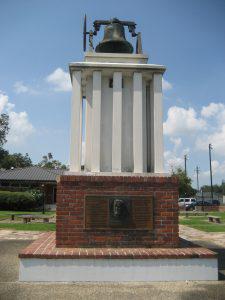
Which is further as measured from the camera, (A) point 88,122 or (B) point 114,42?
(B) point 114,42

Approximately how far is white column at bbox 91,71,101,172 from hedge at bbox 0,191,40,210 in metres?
26.4

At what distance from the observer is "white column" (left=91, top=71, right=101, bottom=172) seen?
21.7ft

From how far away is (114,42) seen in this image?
24.4ft

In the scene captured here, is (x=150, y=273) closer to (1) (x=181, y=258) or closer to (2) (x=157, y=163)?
(1) (x=181, y=258)

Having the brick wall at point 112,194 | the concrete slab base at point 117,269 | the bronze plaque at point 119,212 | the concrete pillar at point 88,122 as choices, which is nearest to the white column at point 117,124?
the brick wall at point 112,194

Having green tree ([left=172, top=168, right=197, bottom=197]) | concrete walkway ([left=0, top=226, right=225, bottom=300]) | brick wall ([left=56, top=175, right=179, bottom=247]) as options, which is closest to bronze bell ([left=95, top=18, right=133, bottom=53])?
brick wall ([left=56, top=175, right=179, bottom=247])

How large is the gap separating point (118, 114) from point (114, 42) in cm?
170

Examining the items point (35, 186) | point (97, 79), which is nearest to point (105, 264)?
point (97, 79)

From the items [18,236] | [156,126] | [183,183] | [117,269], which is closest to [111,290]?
[117,269]

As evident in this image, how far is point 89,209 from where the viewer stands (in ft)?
20.5

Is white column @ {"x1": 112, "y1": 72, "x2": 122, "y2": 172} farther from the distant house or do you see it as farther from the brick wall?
the distant house

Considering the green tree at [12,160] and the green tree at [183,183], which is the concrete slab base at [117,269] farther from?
the green tree at [12,160]

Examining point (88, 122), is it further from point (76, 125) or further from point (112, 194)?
point (112, 194)

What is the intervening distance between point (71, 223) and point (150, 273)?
1580mm
